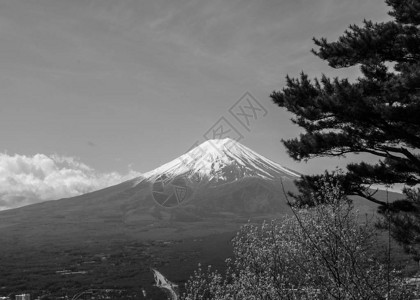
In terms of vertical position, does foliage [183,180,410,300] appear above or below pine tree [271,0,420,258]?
Answer: below

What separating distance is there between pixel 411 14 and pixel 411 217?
7.55 m

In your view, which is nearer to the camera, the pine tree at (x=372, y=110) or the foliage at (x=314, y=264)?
the foliage at (x=314, y=264)

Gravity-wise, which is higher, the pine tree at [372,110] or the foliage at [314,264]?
the pine tree at [372,110]

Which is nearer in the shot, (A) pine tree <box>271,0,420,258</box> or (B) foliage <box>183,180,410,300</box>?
(B) foliage <box>183,180,410,300</box>

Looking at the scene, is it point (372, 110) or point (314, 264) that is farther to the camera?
point (372, 110)

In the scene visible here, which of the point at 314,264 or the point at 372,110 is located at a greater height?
the point at 372,110

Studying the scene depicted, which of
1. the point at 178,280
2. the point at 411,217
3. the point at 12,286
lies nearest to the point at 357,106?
the point at 411,217

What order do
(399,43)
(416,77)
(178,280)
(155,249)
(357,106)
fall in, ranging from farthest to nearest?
(155,249) → (178,280) → (399,43) → (357,106) → (416,77)

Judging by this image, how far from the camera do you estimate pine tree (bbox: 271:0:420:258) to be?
604 inches

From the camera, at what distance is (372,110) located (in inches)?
605

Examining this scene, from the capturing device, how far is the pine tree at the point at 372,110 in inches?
604

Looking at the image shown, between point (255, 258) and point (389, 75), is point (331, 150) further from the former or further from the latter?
point (255, 258)

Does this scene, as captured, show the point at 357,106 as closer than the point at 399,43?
Yes

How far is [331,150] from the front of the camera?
17406 millimetres
